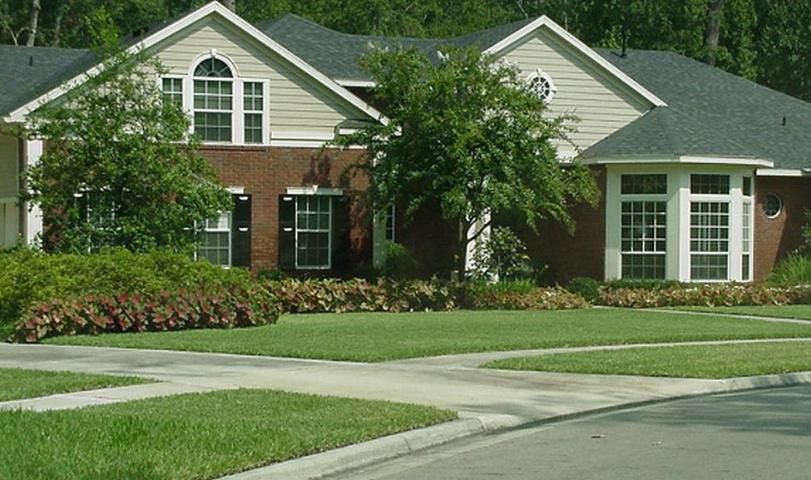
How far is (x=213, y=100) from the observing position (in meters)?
32.9

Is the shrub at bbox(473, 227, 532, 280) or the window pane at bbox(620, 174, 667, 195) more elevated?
the window pane at bbox(620, 174, 667, 195)

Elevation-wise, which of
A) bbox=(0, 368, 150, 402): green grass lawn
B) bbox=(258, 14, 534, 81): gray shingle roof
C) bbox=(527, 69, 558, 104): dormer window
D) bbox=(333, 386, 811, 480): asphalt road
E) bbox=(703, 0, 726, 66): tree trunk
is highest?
bbox=(703, 0, 726, 66): tree trunk

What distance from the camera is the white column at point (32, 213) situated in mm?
30578

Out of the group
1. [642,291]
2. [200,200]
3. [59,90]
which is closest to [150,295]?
[200,200]

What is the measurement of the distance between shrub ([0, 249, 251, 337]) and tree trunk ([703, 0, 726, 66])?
3196 cm

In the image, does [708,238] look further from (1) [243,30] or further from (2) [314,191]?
(1) [243,30]

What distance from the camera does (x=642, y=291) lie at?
110 feet

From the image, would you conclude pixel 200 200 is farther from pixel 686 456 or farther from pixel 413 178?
pixel 686 456

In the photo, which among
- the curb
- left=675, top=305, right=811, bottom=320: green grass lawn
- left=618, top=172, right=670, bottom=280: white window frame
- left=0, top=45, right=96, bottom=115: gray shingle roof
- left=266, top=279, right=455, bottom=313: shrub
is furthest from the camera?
left=618, top=172, right=670, bottom=280: white window frame

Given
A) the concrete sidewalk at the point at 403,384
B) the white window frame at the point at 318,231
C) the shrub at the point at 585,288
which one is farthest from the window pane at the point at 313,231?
the concrete sidewalk at the point at 403,384

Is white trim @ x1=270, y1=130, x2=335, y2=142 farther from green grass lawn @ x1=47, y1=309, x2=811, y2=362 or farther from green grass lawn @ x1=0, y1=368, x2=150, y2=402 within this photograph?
green grass lawn @ x1=0, y1=368, x2=150, y2=402

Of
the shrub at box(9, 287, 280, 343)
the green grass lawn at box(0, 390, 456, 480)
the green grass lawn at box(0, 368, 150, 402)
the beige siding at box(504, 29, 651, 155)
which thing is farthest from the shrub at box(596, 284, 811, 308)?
the green grass lawn at box(0, 390, 456, 480)

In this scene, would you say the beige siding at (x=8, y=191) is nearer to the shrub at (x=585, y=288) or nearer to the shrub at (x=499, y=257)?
the shrub at (x=499, y=257)

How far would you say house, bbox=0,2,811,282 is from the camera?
1293 inches
